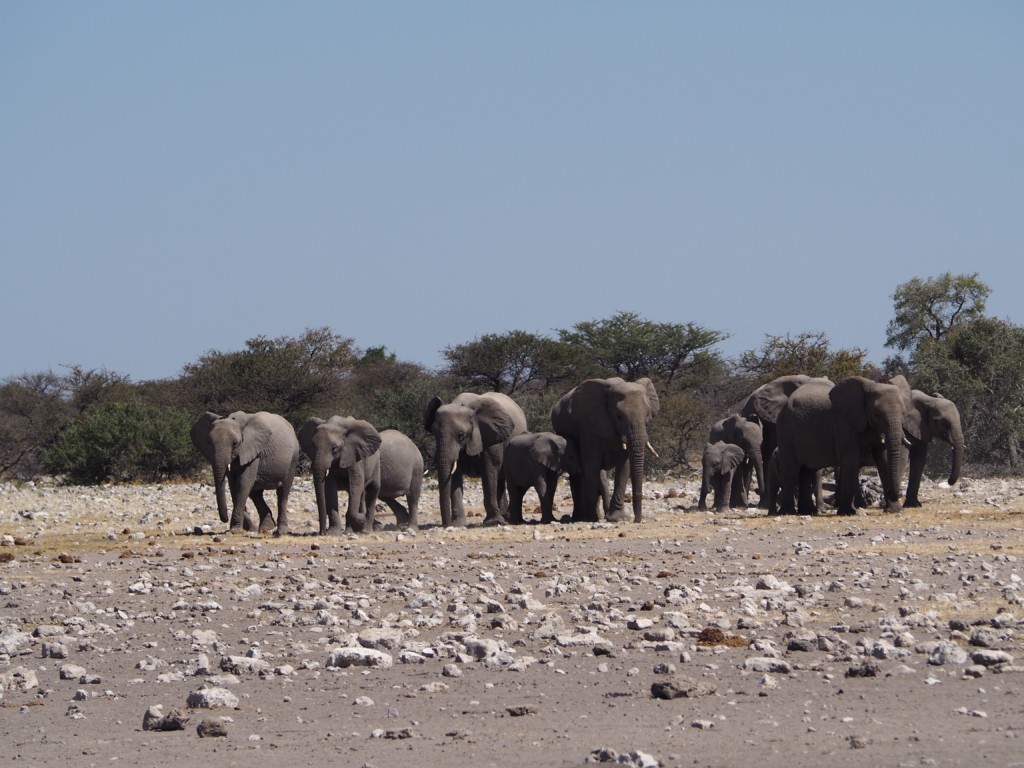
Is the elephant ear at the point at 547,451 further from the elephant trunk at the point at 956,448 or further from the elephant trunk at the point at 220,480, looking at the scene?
the elephant trunk at the point at 956,448

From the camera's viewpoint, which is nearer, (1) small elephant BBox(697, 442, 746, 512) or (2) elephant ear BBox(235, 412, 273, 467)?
(2) elephant ear BBox(235, 412, 273, 467)

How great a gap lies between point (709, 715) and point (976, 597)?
4.91 metres

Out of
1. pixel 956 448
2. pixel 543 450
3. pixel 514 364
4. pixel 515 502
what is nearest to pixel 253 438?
pixel 515 502

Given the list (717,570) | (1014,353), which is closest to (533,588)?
(717,570)

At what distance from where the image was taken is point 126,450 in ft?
151

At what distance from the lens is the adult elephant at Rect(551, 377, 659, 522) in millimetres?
25484

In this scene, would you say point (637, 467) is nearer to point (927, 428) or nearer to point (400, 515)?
point (400, 515)

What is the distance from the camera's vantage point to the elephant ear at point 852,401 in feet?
81.5

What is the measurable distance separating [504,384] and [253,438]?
118ft

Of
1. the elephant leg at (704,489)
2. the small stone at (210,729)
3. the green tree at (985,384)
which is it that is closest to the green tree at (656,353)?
the green tree at (985,384)

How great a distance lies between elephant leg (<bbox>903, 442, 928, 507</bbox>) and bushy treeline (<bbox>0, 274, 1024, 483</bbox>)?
13178 millimetres

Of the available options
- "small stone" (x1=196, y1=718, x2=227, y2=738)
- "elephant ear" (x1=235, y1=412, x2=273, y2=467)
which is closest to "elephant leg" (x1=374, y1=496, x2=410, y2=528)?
"elephant ear" (x1=235, y1=412, x2=273, y2=467)

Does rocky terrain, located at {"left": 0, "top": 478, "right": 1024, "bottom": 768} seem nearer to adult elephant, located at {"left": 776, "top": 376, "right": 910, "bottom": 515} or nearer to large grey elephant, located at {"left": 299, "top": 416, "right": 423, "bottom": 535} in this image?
large grey elephant, located at {"left": 299, "top": 416, "right": 423, "bottom": 535}

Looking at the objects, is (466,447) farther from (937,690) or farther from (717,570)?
(937,690)
